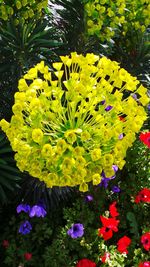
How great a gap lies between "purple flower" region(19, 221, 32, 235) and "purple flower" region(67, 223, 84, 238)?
10.8 inches

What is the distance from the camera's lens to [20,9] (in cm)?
280

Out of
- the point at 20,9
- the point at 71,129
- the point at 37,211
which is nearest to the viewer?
the point at 71,129

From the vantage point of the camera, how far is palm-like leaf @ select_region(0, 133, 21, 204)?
2555 millimetres

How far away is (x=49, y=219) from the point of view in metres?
2.78

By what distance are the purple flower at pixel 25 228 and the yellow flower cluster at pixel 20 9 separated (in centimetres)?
132

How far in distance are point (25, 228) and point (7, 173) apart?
1.19ft

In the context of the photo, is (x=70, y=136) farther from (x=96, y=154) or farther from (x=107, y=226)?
(x=107, y=226)

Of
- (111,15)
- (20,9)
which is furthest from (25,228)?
(111,15)

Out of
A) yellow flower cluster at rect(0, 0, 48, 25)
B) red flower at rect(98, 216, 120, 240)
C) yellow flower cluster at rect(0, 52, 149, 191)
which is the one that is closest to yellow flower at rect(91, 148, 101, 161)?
yellow flower cluster at rect(0, 52, 149, 191)

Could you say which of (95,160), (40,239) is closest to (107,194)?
(40,239)

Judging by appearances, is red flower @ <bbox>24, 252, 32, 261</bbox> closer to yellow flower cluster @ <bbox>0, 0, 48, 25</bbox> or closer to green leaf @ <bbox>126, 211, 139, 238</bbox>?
green leaf @ <bbox>126, 211, 139, 238</bbox>

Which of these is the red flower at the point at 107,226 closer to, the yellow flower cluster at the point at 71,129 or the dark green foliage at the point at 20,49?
the yellow flower cluster at the point at 71,129

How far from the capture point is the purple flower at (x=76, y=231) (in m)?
2.46

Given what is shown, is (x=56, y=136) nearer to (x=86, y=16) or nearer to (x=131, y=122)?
(x=131, y=122)
